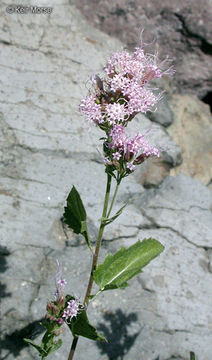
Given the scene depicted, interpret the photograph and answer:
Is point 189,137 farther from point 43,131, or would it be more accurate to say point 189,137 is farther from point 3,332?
point 3,332

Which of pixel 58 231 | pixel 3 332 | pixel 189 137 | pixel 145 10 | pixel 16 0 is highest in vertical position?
pixel 145 10

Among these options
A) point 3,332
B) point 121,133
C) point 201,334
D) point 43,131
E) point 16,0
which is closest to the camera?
point 121,133

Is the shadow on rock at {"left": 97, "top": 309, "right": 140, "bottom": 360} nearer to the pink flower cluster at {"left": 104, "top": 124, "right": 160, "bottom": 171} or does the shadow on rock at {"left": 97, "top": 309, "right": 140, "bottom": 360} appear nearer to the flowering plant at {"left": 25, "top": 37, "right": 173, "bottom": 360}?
the flowering plant at {"left": 25, "top": 37, "right": 173, "bottom": 360}

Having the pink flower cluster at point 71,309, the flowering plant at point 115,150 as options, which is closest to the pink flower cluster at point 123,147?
the flowering plant at point 115,150

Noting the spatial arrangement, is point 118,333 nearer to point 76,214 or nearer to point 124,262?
point 124,262

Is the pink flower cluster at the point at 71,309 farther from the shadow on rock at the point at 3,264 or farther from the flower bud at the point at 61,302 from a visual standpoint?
the shadow on rock at the point at 3,264

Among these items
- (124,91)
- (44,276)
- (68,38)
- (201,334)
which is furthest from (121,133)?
(68,38)

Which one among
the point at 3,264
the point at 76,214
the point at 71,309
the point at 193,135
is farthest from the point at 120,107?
the point at 193,135
